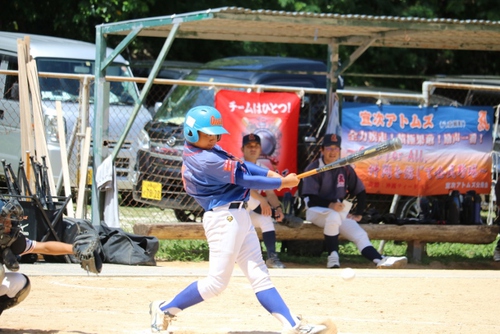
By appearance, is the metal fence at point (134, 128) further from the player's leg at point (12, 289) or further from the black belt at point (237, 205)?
the black belt at point (237, 205)

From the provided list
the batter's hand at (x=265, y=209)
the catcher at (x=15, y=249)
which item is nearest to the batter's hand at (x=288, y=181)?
the catcher at (x=15, y=249)

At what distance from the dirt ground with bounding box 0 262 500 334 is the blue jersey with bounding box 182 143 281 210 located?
3.64ft

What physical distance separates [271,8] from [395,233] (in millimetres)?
8334

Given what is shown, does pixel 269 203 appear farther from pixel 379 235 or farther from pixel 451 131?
pixel 451 131

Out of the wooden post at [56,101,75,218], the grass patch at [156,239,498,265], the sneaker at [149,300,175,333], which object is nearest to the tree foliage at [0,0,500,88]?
the grass patch at [156,239,498,265]

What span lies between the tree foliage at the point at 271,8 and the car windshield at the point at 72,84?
338 cm

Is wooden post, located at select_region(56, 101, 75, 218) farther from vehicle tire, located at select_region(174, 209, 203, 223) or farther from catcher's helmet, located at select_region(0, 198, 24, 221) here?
catcher's helmet, located at select_region(0, 198, 24, 221)

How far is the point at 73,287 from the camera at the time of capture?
28.1ft

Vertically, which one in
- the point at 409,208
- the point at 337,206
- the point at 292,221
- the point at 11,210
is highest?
the point at 11,210

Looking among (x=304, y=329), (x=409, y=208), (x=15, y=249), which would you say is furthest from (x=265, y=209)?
(x=15, y=249)

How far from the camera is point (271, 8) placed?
18438 mm

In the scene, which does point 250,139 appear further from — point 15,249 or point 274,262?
point 15,249

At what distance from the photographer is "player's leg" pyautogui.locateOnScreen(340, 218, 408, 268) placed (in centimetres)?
1067

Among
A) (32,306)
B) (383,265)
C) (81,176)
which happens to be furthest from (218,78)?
(32,306)
